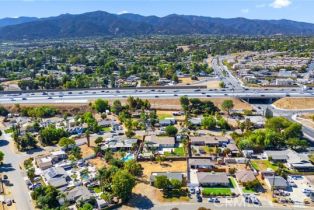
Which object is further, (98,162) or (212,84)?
(212,84)

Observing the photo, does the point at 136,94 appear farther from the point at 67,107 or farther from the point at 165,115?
the point at 67,107

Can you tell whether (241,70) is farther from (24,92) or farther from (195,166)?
(195,166)

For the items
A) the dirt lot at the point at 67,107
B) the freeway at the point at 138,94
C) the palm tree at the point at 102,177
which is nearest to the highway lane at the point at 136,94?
the freeway at the point at 138,94

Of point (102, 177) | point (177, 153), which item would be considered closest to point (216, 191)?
point (177, 153)

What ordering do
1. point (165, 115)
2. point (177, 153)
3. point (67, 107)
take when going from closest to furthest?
point (177, 153) < point (165, 115) < point (67, 107)

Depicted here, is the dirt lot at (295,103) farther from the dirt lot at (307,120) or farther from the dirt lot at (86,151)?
the dirt lot at (86,151)

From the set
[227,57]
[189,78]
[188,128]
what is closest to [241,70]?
[189,78]
